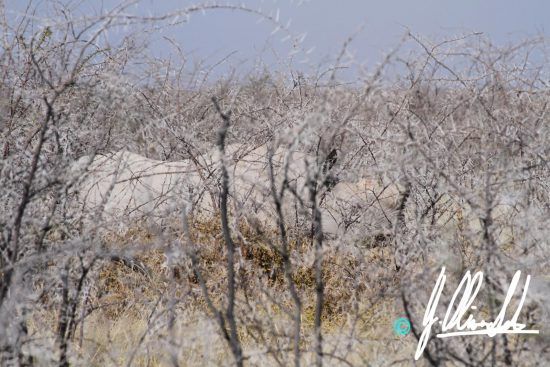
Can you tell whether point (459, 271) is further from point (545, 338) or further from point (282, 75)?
point (282, 75)

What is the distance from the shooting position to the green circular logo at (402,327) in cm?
278

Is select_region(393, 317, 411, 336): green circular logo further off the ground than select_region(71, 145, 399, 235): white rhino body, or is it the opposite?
select_region(71, 145, 399, 235): white rhino body

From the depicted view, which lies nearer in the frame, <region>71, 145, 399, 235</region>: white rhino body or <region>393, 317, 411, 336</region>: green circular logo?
<region>393, 317, 411, 336</region>: green circular logo
